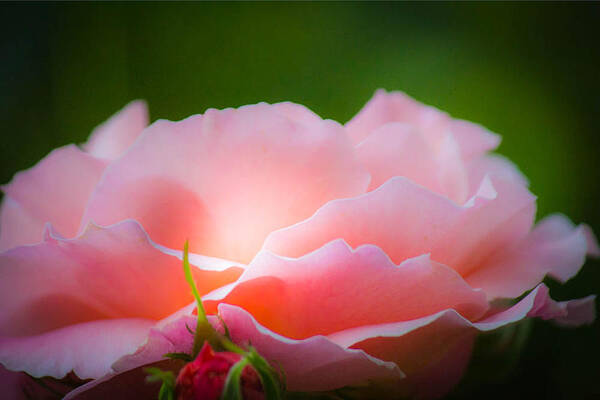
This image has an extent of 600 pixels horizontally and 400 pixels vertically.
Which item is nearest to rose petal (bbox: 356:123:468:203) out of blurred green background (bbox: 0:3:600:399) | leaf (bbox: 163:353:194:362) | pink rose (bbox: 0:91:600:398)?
pink rose (bbox: 0:91:600:398)

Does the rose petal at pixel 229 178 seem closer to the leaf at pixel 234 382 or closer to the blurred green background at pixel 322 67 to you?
the leaf at pixel 234 382

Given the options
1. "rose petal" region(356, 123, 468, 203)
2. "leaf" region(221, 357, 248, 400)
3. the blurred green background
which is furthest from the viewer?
the blurred green background

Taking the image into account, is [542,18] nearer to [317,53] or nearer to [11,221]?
[317,53]

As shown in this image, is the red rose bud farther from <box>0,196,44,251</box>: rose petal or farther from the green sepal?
<box>0,196,44,251</box>: rose petal

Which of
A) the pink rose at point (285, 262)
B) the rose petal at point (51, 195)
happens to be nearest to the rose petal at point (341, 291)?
the pink rose at point (285, 262)

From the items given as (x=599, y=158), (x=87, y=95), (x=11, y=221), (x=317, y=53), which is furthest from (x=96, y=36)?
(x=599, y=158)
